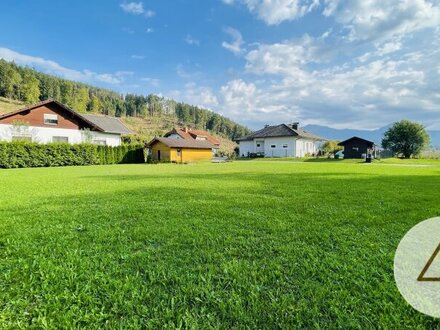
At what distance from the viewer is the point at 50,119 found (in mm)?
26016

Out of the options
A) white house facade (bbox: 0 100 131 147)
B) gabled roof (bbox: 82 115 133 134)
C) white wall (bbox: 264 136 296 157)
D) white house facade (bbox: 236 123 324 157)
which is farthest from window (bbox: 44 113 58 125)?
white wall (bbox: 264 136 296 157)

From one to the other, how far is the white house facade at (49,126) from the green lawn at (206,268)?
81.5 ft

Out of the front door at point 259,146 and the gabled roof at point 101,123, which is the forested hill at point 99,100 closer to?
the gabled roof at point 101,123

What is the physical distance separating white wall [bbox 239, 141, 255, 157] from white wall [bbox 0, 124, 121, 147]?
85.3 feet

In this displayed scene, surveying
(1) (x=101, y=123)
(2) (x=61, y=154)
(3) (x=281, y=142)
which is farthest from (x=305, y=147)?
(2) (x=61, y=154)

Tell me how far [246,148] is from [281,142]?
796cm

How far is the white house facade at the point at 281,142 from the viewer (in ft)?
137

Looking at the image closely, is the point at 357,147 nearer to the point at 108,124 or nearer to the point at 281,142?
the point at 281,142

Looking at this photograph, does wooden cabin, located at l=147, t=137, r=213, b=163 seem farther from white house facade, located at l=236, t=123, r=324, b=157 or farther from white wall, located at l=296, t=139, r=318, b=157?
white wall, located at l=296, t=139, r=318, b=157

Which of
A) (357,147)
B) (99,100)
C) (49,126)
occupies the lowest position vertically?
(357,147)

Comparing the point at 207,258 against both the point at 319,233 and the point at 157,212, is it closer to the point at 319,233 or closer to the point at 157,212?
the point at 319,233

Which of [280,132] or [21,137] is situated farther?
[280,132]

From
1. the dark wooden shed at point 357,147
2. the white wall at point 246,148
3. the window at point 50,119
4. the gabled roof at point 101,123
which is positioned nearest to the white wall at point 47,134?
the window at point 50,119

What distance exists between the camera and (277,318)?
1658 mm
